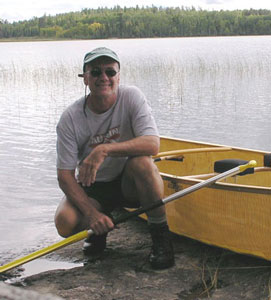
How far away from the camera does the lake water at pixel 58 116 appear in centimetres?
523

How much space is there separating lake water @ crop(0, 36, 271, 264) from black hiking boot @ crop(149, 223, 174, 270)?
128 cm

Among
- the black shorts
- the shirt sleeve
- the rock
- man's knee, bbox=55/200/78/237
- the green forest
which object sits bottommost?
man's knee, bbox=55/200/78/237

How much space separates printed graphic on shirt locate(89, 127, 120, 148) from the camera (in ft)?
10.7

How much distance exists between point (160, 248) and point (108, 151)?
0.77m

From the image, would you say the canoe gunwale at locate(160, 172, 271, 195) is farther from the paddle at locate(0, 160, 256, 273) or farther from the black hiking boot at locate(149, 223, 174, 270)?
the black hiking boot at locate(149, 223, 174, 270)

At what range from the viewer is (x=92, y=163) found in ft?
9.93

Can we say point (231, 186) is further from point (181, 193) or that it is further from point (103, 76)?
point (103, 76)

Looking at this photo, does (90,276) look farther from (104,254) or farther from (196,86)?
(196,86)

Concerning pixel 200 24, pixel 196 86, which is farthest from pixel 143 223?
pixel 200 24

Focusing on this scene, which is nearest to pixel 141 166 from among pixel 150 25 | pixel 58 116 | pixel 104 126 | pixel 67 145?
pixel 104 126

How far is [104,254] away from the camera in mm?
3713

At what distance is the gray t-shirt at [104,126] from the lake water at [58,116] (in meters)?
1.26

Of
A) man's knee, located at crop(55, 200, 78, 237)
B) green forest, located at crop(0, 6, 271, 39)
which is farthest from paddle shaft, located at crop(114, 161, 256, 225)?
green forest, located at crop(0, 6, 271, 39)

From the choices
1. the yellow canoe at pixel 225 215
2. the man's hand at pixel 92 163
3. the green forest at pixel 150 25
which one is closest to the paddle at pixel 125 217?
the yellow canoe at pixel 225 215
